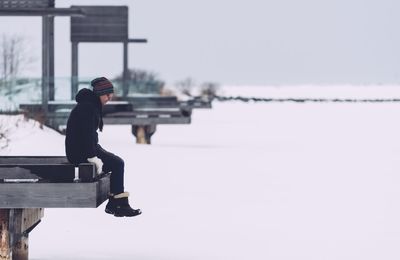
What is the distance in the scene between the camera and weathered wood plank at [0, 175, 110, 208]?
6.48 m

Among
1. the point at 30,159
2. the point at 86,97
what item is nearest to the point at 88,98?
the point at 86,97

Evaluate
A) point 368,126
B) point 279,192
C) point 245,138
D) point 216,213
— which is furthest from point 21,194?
point 368,126

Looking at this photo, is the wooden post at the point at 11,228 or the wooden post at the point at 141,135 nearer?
the wooden post at the point at 11,228

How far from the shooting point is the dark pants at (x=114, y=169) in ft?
24.1

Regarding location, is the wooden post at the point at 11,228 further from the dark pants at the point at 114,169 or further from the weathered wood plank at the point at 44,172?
the dark pants at the point at 114,169

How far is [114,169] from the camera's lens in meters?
7.33

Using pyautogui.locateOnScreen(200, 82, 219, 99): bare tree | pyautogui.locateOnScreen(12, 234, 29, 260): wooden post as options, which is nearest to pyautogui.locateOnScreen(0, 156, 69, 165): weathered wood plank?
pyautogui.locateOnScreen(12, 234, 29, 260): wooden post

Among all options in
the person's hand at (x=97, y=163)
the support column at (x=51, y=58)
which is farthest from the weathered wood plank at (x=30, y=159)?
the support column at (x=51, y=58)

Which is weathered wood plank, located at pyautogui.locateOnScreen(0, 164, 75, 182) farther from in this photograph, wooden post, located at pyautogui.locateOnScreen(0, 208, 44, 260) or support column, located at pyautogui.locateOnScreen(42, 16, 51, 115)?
support column, located at pyautogui.locateOnScreen(42, 16, 51, 115)

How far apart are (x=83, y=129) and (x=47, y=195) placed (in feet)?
2.70

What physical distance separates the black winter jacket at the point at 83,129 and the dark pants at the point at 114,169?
0.20 metres

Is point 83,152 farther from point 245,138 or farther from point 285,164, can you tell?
point 245,138

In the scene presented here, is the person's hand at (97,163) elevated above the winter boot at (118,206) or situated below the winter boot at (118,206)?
above

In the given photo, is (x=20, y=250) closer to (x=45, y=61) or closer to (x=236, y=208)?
(x=236, y=208)
